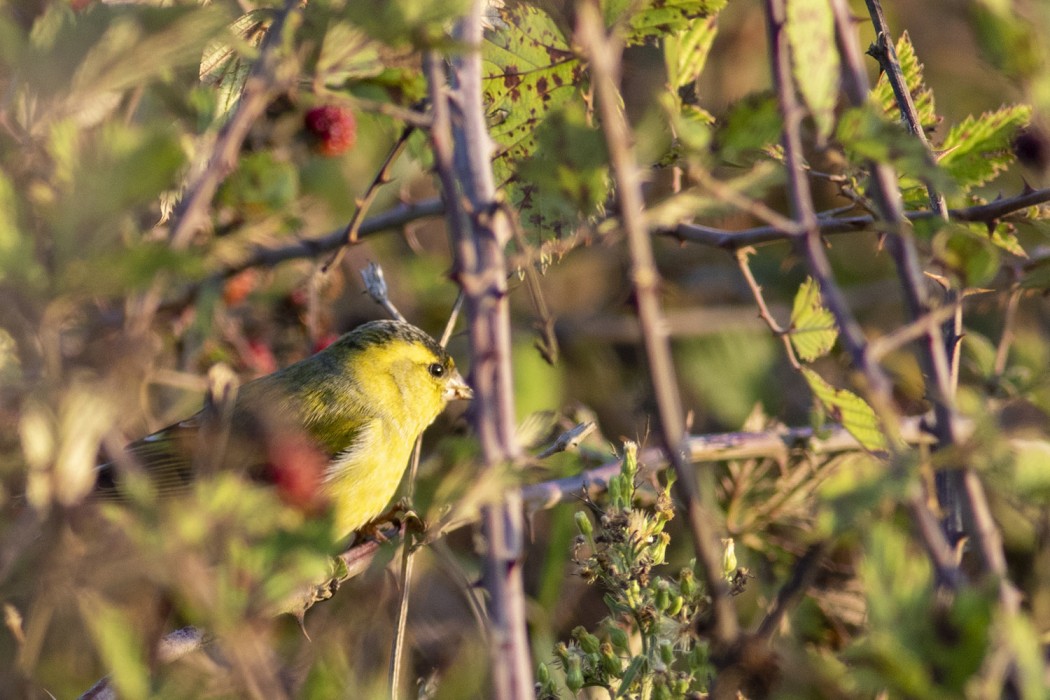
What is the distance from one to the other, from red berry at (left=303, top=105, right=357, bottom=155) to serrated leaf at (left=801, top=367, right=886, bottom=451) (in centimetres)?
224

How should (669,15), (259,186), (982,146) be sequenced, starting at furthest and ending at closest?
(259,186) → (669,15) → (982,146)

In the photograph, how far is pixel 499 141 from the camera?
248 cm

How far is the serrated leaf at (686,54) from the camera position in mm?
2525

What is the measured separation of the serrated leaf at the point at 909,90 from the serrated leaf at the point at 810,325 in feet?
1.37

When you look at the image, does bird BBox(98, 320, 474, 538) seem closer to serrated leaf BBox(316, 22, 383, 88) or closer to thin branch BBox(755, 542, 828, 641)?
serrated leaf BBox(316, 22, 383, 88)

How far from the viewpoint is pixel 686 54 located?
2553 mm

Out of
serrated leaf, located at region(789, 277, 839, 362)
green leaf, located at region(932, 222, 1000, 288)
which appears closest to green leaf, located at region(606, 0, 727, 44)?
serrated leaf, located at region(789, 277, 839, 362)

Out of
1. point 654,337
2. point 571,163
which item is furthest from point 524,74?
point 654,337

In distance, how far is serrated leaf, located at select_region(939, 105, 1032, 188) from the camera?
2.17 metres

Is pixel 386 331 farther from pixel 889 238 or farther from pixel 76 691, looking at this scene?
pixel 889 238

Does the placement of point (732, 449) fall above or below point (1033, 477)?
below

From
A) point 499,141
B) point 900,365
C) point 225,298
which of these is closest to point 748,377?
point 900,365

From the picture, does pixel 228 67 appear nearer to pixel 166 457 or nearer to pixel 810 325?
pixel 810 325

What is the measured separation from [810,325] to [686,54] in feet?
2.36
